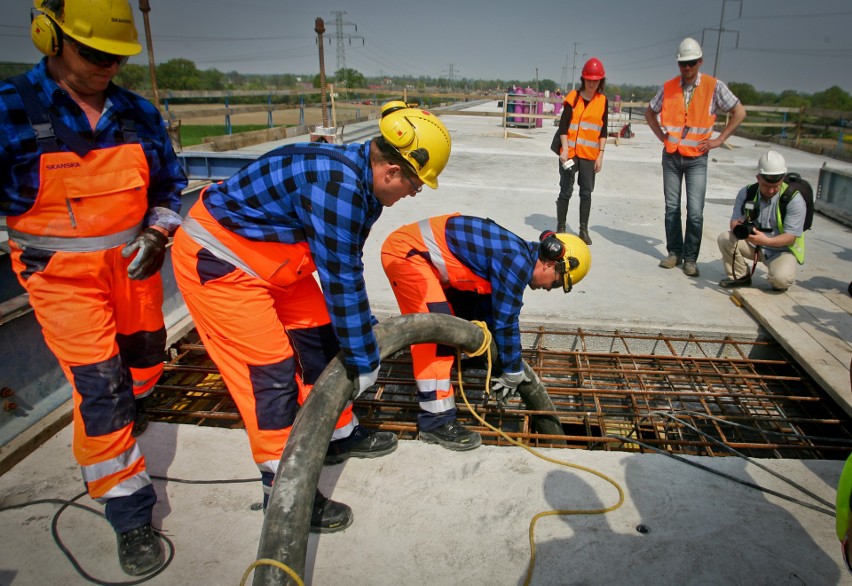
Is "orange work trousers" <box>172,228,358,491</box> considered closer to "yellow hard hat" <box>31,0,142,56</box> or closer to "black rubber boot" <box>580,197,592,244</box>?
"yellow hard hat" <box>31,0,142,56</box>

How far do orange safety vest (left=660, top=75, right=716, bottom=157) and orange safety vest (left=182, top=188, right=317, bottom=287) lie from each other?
161 inches

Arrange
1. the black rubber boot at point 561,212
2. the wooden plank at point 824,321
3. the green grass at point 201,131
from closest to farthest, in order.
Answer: the wooden plank at point 824,321 → the black rubber boot at point 561,212 → the green grass at point 201,131

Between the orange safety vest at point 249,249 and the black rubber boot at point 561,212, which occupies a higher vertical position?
the orange safety vest at point 249,249

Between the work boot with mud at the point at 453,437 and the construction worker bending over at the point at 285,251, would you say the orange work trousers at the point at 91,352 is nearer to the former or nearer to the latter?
the construction worker bending over at the point at 285,251

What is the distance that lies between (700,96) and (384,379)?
12.5ft

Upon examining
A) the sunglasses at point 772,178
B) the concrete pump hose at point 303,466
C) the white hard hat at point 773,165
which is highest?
the white hard hat at point 773,165

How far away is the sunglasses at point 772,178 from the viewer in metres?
4.19

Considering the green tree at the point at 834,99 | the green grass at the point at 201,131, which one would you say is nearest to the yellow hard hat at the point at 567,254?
the green grass at the point at 201,131

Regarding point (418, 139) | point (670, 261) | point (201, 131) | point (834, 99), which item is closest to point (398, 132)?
point (418, 139)

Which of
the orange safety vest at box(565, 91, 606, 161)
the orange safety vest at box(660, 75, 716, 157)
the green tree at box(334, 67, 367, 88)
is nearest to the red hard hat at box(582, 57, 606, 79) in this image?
the orange safety vest at box(565, 91, 606, 161)

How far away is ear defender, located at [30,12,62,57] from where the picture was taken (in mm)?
1783

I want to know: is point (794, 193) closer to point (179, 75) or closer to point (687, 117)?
point (687, 117)

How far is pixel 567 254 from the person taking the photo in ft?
9.20

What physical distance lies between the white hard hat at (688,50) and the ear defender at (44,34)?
15.2 feet
